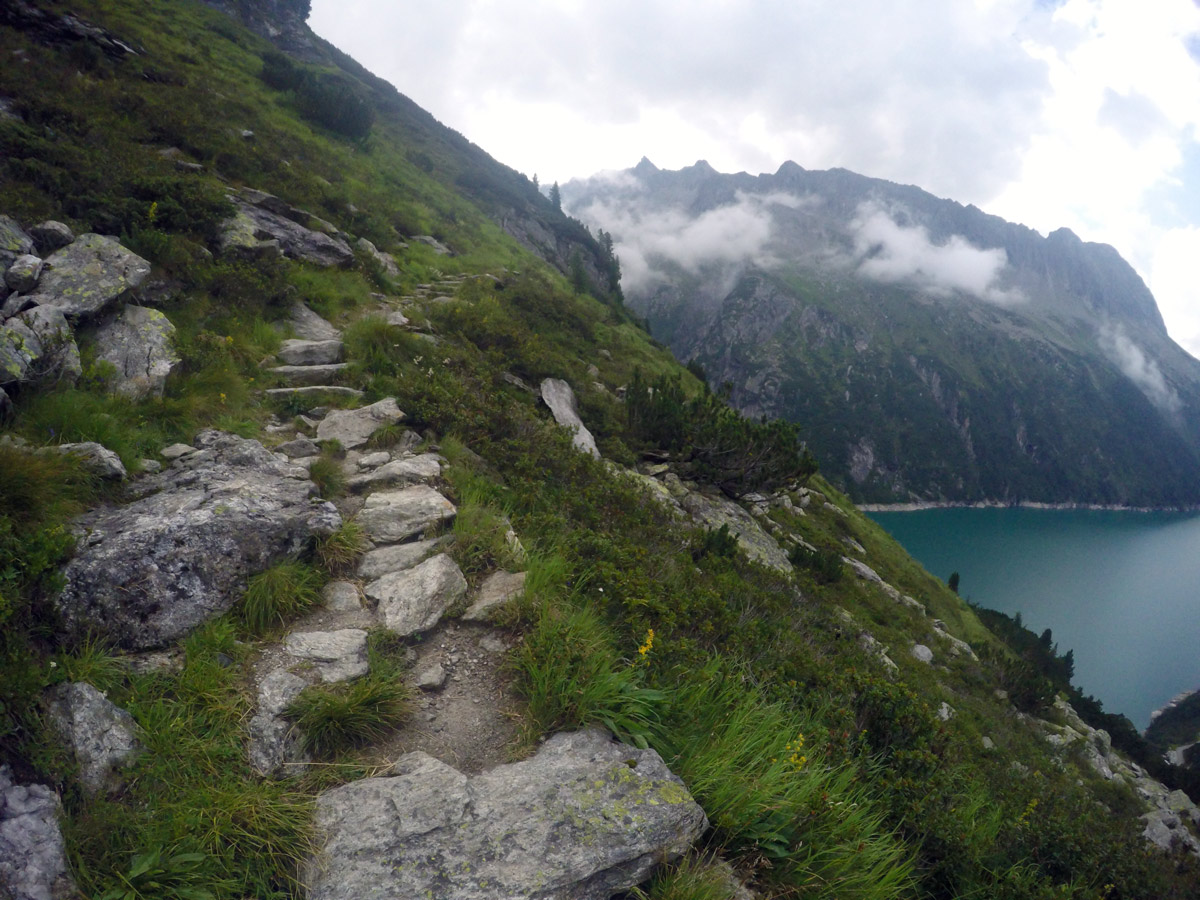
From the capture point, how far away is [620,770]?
329cm

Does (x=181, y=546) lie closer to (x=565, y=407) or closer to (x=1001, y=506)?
(x=565, y=407)

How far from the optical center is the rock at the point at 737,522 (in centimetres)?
1305

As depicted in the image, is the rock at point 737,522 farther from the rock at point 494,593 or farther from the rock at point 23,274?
the rock at point 23,274

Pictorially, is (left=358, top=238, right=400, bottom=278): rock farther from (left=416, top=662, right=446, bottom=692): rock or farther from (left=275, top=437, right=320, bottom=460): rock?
(left=416, top=662, right=446, bottom=692): rock

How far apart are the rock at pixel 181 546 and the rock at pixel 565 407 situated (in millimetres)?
6916

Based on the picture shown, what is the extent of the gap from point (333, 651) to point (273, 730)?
2.38 ft

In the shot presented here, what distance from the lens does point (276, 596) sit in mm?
4297

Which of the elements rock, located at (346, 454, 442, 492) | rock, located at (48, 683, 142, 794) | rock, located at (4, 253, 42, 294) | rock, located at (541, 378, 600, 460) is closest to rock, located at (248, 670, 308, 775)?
rock, located at (48, 683, 142, 794)

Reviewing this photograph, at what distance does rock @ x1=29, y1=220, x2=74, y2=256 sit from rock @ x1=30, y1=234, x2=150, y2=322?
0.19 m

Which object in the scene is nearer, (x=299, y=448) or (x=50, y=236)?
(x=299, y=448)

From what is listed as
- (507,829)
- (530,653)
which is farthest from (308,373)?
(507,829)

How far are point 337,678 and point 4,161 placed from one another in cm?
1139

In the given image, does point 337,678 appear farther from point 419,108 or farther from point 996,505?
point 996,505

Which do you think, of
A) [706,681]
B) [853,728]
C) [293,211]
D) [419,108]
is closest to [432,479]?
[706,681]
